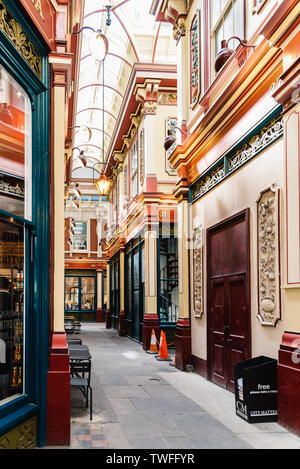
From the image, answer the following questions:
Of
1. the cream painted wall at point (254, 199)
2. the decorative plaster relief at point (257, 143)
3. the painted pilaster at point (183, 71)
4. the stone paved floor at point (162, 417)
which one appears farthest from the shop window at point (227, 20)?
the stone paved floor at point (162, 417)

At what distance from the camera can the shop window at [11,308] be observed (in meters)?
5.63

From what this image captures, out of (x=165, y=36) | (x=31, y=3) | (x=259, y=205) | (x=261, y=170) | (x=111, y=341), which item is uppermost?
(x=165, y=36)

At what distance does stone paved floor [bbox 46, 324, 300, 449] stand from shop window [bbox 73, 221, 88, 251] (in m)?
24.1

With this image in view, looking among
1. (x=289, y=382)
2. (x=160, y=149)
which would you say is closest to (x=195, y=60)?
(x=160, y=149)

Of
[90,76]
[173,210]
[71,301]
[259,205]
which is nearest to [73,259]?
[71,301]

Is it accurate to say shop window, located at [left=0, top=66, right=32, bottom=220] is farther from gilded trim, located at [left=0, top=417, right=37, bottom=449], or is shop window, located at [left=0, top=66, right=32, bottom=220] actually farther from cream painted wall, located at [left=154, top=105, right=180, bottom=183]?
cream painted wall, located at [left=154, top=105, right=180, bottom=183]

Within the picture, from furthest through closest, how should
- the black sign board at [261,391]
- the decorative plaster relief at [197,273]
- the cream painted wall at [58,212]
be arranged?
the decorative plaster relief at [197,273] < the black sign board at [261,391] < the cream painted wall at [58,212]

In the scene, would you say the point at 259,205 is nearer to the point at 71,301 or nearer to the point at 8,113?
the point at 8,113

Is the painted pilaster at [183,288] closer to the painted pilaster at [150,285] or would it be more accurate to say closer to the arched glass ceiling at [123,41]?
the arched glass ceiling at [123,41]

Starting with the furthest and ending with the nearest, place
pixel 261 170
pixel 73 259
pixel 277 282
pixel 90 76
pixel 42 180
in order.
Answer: pixel 73 259 → pixel 90 76 → pixel 261 170 → pixel 277 282 → pixel 42 180

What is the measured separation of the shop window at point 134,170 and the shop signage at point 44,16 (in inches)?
526

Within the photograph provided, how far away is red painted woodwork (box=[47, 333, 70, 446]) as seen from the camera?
618 centimetres
